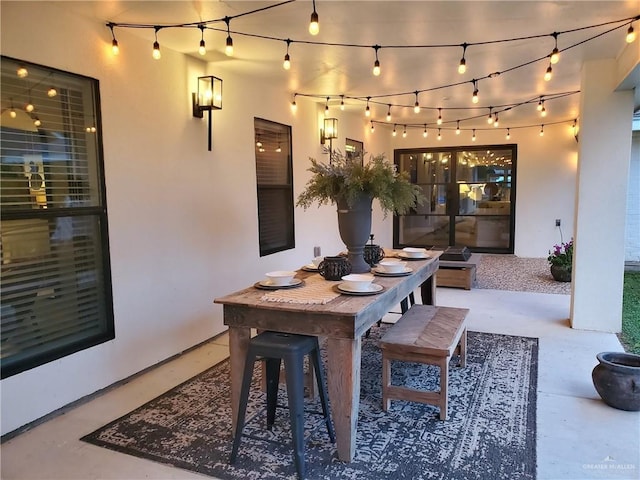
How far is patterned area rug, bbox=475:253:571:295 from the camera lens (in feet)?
19.6

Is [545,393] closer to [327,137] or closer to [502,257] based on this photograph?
[327,137]

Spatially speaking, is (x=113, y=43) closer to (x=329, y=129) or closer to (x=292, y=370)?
(x=292, y=370)

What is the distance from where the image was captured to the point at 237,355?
246 cm

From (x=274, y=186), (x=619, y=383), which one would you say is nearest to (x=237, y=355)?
(x=619, y=383)

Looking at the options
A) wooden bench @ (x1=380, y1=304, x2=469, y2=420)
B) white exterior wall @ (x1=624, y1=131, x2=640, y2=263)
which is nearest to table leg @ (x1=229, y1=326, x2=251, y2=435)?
wooden bench @ (x1=380, y1=304, x2=469, y2=420)

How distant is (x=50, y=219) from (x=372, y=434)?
2.26 m

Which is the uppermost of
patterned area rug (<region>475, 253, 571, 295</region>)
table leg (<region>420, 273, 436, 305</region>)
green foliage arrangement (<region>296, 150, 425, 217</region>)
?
green foliage arrangement (<region>296, 150, 425, 217</region>)

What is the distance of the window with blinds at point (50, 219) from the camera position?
2525mm

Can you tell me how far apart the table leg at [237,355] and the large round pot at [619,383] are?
2.11m

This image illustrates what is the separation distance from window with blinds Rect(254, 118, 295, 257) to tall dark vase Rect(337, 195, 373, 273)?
1979 millimetres

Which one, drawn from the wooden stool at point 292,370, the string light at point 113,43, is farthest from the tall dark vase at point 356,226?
the string light at point 113,43

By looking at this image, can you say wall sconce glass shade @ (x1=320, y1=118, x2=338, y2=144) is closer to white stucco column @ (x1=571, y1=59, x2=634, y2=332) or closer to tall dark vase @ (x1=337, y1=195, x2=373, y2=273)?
white stucco column @ (x1=571, y1=59, x2=634, y2=332)

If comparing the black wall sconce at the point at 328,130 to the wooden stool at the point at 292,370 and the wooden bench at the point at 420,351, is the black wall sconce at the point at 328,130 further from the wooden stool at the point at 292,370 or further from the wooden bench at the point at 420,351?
the wooden stool at the point at 292,370

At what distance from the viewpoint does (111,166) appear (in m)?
3.08
